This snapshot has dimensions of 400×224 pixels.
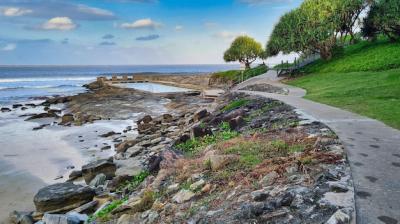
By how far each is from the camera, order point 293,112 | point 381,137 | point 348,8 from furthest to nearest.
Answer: point 348,8, point 293,112, point 381,137

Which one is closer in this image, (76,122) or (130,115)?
(76,122)

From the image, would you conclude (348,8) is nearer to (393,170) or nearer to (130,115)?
(130,115)

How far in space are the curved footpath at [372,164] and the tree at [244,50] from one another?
2630 inches

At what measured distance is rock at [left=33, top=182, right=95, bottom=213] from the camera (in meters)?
11.9

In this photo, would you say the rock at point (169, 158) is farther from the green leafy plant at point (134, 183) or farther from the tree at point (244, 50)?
the tree at point (244, 50)

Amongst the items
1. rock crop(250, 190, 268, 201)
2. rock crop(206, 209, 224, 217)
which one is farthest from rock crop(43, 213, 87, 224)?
rock crop(250, 190, 268, 201)

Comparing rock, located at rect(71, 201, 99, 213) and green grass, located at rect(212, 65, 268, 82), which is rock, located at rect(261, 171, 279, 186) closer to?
rock, located at rect(71, 201, 99, 213)

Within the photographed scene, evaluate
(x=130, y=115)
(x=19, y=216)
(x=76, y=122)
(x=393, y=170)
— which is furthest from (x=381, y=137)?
(x=130, y=115)

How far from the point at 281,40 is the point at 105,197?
3716cm

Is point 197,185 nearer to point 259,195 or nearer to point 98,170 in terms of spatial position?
point 259,195

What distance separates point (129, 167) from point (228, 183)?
831 cm

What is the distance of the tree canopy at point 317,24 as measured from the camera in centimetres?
4262

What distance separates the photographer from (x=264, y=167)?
28.8 ft

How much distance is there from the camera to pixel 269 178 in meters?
8.05
